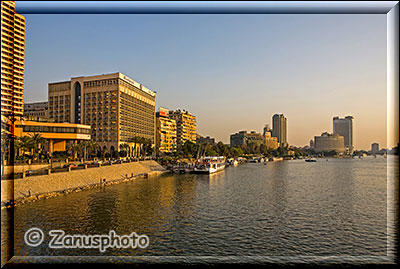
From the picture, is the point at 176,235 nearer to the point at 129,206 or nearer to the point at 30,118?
the point at 129,206

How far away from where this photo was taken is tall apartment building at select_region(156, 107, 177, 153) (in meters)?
163

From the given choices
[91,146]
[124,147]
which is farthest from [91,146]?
[124,147]

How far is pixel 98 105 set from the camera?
122 meters

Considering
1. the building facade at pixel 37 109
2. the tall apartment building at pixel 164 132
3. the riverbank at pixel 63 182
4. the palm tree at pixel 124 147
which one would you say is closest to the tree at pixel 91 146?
the riverbank at pixel 63 182

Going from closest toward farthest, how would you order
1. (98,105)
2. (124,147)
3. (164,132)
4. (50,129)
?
(50,129) < (124,147) < (98,105) < (164,132)

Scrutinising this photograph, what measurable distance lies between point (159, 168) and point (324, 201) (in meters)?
61.9

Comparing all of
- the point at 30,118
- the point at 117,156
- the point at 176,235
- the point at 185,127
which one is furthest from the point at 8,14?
the point at 185,127

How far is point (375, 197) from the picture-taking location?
159ft

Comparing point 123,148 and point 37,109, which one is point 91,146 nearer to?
point 123,148

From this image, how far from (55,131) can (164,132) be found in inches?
3457

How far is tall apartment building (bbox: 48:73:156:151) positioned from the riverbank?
46.3 metres

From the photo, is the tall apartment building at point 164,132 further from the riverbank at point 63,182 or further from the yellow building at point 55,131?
the riverbank at point 63,182

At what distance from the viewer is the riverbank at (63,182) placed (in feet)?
125

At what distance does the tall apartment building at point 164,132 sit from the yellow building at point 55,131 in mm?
72137
